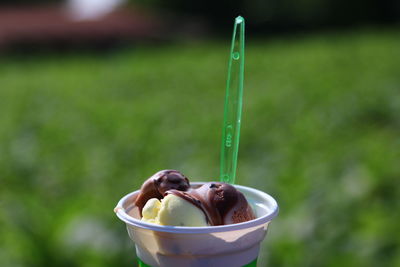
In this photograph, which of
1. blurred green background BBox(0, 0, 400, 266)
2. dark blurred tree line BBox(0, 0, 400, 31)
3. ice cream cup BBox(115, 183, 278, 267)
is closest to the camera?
ice cream cup BBox(115, 183, 278, 267)

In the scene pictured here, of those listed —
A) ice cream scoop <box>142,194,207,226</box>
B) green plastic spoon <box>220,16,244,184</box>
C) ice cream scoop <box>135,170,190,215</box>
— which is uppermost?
green plastic spoon <box>220,16,244,184</box>

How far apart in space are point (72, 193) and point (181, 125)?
2.08m

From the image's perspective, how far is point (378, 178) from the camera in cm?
400

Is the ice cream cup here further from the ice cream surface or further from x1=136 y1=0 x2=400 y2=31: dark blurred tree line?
x1=136 y1=0 x2=400 y2=31: dark blurred tree line

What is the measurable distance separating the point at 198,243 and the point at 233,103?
0.89ft

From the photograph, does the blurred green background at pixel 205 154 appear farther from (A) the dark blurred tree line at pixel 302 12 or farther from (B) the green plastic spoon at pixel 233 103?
(A) the dark blurred tree line at pixel 302 12

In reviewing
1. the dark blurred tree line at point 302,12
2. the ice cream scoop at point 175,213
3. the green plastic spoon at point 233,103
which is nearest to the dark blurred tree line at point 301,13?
the dark blurred tree line at point 302,12

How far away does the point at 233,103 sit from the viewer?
3.39 ft

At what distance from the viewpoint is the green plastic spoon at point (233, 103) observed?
0.99 meters

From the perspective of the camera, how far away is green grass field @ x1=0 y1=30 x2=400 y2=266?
3.06 metres

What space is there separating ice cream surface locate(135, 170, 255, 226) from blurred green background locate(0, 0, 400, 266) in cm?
187

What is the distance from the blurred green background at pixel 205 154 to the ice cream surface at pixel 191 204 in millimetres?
1875

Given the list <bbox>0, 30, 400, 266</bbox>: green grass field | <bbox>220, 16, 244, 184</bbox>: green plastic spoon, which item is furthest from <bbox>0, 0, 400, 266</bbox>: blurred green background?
<bbox>220, 16, 244, 184</bbox>: green plastic spoon

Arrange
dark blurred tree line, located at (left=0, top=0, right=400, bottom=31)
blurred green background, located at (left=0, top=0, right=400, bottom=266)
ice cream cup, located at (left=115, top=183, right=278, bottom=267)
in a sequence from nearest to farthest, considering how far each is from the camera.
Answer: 1. ice cream cup, located at (left=115, top=183, right=278, bottom=267)
2. blurred green background, located at (left=0, top=0, right=400, bottom=266)
3. dark blurred tree line, located at (left=0, top=0, right=400, bottom=31)
